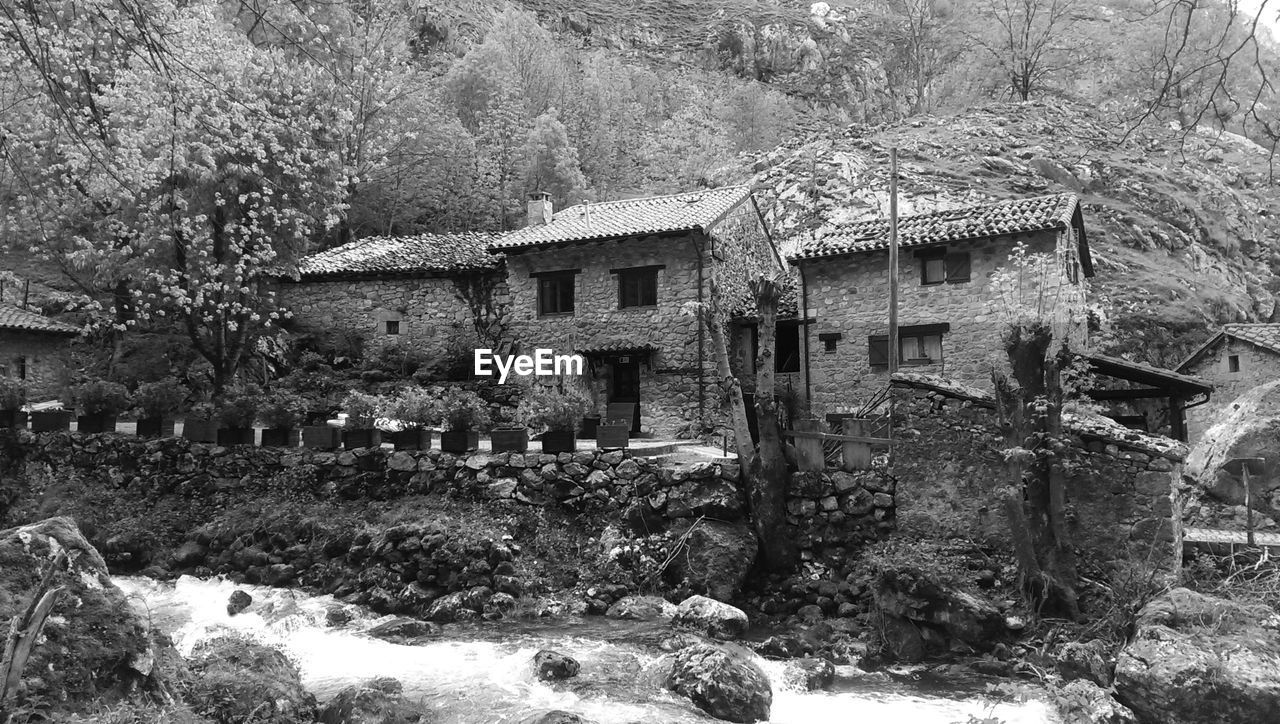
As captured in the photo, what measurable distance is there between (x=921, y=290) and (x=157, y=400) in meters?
17.6

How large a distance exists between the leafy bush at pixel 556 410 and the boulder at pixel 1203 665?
8840 millimetres

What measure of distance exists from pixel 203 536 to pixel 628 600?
26.3 ft

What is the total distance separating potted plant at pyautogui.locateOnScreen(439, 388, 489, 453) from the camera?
45.4 feet

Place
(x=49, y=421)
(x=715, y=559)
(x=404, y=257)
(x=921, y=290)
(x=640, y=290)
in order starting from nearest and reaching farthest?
A: 1. (x=715, y=559)
2. (x=49, y=421)
3. (x=921, y=290)
4. (x=640, y=290)
5. (x=404, y=257)

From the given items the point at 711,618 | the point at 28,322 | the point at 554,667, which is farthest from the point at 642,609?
the point at 28,322

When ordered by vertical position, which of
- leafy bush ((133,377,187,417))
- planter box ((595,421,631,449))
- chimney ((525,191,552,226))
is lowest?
planter box ((595,421,631,449))

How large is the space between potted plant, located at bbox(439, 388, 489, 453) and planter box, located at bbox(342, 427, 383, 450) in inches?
53.1

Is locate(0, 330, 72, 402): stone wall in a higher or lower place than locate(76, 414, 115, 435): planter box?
higher

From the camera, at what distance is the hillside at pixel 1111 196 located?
24.5 metres

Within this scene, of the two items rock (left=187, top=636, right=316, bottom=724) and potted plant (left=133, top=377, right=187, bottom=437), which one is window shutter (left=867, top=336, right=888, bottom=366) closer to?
rock (left=187, top=636, right=316, bottom=724)

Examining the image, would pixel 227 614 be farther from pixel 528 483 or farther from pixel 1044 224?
pixel 1044 224

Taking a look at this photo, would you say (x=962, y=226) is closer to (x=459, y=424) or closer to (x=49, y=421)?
(x=459, y=424)

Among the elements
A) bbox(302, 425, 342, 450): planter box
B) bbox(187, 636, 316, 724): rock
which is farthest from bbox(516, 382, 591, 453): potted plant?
bbox(187, 636, 316, 724): rock

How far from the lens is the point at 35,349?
74.5 feet
